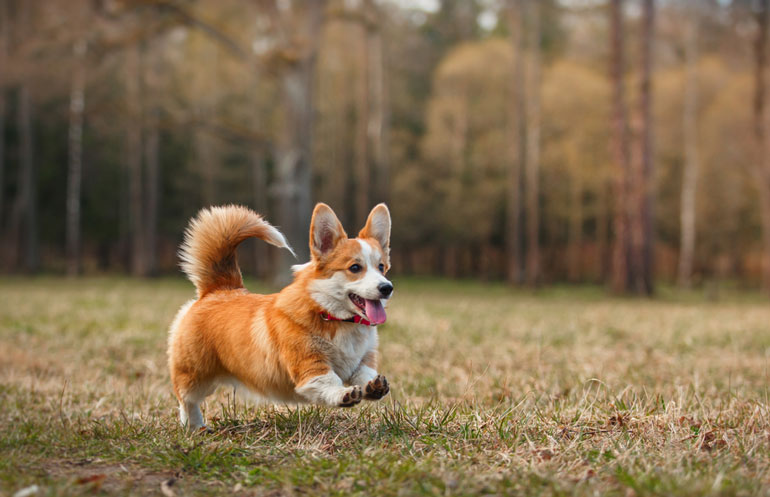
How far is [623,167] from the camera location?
17281 mm

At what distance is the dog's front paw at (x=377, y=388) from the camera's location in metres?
2.98

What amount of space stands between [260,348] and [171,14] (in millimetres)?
14284

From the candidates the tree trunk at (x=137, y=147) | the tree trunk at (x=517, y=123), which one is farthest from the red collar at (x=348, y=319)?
the tree trunk at (x=137, y=147)

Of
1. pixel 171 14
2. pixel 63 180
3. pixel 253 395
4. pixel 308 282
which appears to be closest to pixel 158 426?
pixel 253 395

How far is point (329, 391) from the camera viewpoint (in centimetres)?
304

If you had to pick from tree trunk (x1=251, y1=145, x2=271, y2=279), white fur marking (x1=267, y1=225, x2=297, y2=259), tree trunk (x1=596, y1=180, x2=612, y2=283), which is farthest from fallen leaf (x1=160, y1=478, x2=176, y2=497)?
tree trunk (x1=596, y1=180, x2=612, y2=283)

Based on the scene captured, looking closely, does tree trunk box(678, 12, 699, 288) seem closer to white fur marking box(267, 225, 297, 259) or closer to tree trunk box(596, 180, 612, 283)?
tree trunk box(596, 180, 612, 283)

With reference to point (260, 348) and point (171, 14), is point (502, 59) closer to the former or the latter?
point (171, 14)

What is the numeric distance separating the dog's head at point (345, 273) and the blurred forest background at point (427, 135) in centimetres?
1372

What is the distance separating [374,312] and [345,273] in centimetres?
23

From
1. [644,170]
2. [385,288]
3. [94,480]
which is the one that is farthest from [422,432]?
[644,170]

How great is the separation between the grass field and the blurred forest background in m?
11.6

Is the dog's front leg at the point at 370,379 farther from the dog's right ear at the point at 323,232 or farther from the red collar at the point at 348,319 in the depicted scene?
the dog's right ear at the point at 323,232

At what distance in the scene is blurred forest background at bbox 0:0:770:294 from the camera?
17.6 metres
